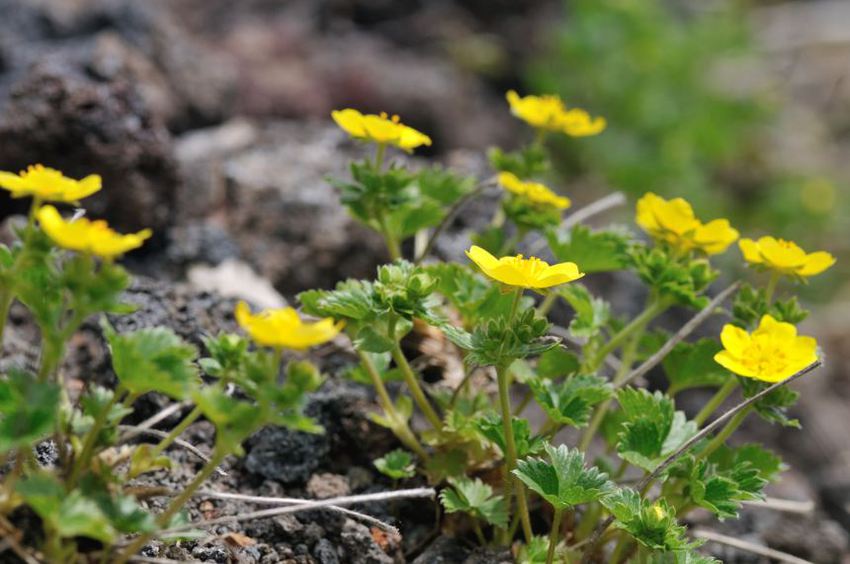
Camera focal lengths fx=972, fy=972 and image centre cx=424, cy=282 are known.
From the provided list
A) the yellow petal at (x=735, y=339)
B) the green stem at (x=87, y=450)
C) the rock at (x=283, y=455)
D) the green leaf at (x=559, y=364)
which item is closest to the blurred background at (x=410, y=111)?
the rock at (x=283, y=455)

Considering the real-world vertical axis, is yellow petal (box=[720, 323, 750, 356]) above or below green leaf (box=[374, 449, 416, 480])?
above

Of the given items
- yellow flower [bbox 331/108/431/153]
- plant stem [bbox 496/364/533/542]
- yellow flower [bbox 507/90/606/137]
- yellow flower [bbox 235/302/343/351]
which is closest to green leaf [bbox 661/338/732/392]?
plant stem [bbox 496/364/533/542]

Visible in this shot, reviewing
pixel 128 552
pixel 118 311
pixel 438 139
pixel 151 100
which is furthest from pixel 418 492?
pixel 438 139

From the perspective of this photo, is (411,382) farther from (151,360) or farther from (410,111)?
(410,111)

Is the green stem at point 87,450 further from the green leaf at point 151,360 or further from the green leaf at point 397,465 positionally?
the green leaf at point 397,465

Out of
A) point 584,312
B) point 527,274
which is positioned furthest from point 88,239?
point 584,312

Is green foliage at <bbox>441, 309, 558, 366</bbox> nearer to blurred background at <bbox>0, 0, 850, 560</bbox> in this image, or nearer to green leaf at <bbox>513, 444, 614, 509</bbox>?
green leaf at <bbox>513, 444, 614, 509</bbox>

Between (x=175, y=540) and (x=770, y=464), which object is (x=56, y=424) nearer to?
(x=175, y=540)

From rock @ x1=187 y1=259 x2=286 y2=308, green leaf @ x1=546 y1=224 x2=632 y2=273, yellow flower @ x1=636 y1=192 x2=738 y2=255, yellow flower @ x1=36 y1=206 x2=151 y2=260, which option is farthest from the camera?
rock @ x1=187 y1=259 x2=286 y2=308
